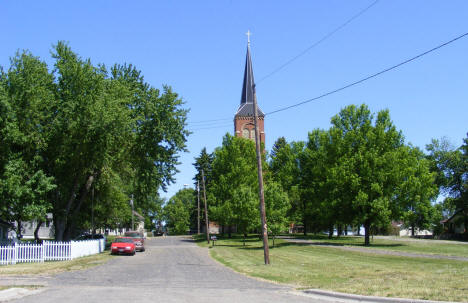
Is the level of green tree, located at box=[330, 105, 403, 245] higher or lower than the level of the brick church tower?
lower

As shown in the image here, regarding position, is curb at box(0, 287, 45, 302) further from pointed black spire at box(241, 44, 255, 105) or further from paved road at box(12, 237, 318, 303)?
pointed black spire at box(241, 44, 255, 105)

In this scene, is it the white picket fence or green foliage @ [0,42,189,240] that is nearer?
the white picket fence

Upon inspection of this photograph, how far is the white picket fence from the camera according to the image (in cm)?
2500

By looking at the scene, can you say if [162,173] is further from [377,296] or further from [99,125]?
[377,296]

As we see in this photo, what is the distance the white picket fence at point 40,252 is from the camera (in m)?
25.0

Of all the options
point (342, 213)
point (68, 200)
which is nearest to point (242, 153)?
point (342, 213)

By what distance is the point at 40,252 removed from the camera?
87.8ft

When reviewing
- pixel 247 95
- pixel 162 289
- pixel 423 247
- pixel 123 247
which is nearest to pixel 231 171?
pixel 123 247

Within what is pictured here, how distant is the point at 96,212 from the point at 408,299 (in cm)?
4284

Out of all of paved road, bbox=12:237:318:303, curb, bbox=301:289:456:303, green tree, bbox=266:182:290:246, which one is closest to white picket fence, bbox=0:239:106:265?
paved road, bbox=12:237:318:303

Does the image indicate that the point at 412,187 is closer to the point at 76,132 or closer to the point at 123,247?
the point at 123,247

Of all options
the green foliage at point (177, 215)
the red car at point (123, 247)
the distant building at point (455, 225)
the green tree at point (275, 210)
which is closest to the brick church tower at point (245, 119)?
the green foliage at point (177, 215)

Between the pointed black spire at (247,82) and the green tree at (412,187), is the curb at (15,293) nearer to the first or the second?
the green tree at (412,187)

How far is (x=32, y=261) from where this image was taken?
86.2 feet
